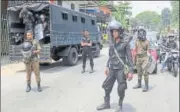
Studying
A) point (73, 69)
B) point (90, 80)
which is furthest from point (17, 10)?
point (90, 80)

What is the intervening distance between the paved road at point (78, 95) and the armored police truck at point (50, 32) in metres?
2.07

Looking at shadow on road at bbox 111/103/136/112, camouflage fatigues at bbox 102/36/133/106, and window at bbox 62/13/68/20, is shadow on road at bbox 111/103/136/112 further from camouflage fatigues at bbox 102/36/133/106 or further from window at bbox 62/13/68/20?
window at bbox 62/13/68/20

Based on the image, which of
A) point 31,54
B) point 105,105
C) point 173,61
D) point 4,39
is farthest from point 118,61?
point 4,39

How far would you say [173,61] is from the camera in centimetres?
1267

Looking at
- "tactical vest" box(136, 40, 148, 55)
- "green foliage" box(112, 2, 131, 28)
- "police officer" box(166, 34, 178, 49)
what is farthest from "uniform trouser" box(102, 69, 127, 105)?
"green foliage" box(112, 2, 131, 28)

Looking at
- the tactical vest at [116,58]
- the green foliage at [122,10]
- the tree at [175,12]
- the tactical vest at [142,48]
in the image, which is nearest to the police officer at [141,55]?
the tactical vest at [142,48]

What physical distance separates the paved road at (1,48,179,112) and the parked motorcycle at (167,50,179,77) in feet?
0.89

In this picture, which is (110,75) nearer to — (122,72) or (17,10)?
(122,72)

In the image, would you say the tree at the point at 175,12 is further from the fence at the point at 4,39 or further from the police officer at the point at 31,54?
the police officer at the point at 31,54

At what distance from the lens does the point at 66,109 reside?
7.62m

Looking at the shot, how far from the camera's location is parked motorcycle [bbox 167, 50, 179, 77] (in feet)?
41.2

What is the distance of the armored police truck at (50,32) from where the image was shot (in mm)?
14609

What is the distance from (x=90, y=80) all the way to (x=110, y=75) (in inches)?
182

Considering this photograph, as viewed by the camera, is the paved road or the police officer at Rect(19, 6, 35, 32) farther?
the police officer at Rect(19, 6, 35, 32)
